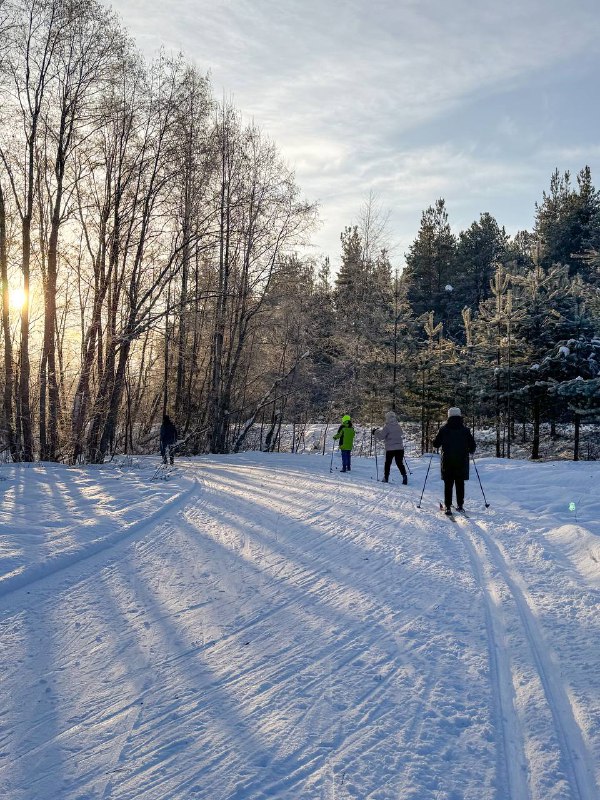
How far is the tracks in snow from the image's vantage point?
2.94 m

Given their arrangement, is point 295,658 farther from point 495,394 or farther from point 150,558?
point 495,394

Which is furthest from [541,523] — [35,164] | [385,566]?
[35,164]

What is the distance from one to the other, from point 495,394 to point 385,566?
2104 cm

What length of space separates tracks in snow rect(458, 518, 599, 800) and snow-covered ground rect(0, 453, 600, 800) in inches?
0.6

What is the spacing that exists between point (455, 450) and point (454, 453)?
0.06 m

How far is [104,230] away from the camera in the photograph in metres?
19.5

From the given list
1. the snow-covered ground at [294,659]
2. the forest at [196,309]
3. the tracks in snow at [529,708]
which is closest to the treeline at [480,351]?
the forest at [196,309]

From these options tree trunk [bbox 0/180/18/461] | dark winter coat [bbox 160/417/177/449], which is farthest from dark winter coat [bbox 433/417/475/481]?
tree trunk [bbox 0/180/18/461]

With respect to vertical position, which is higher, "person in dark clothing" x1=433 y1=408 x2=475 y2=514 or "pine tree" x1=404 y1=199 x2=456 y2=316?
"pine tree" x1=404 y1=199 x2=456 y2=316

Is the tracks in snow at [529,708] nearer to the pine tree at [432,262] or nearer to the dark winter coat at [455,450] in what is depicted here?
the dark winter coat at [455,450]

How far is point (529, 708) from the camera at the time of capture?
3.64 meters

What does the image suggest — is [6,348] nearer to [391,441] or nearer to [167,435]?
[167,435]

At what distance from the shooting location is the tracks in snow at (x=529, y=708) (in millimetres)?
2938

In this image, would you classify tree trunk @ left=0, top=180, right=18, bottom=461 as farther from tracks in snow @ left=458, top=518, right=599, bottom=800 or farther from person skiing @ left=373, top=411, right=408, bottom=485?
tracks in snow @ left=458, top=518, right=599, bottom=800
